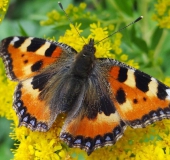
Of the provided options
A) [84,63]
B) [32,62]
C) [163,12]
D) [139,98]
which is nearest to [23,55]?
[32,62]

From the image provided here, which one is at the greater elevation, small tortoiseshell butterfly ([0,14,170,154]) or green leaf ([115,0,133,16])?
small tortoiseshell butterfly ([0,14,170,154])

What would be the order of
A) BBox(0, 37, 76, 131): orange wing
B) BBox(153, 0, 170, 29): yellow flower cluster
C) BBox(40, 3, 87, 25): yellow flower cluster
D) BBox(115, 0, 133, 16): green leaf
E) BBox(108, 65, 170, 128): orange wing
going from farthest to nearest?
BBox(115, 0, 133, 16): green leaf, BBox(40, 3, 87, 25): yellow flower cluster, BBox(153, 0, 170, 29): yellow flower cluster, BBox(0, 37, 76, 131): orange wing, BBox(108, 65, 170, 128): orange wing

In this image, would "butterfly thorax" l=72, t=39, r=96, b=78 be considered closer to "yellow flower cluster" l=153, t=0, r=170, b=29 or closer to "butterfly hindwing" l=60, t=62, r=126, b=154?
"butterfly hindwing" l=60, t=62, r=126, b=154

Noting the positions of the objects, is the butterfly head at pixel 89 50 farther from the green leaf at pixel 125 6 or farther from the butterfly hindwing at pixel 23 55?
the green leaf at pixel 125 6

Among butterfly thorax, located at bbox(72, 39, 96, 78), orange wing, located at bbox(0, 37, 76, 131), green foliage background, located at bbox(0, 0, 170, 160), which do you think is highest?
orange wing, located at bbox(0, 37, 76, 131)

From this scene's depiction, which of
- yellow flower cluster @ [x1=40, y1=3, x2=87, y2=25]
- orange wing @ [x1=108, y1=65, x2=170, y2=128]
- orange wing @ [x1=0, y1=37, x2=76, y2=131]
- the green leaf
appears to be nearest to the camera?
orange wing @ [x1=108, y1=65, x2=170, y2=128]

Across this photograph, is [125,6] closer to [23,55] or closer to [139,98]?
[23,55]

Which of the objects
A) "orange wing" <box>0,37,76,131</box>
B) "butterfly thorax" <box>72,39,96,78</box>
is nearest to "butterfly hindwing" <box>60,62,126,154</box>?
"butterfly thorax" <box>72,39,96,78</box>

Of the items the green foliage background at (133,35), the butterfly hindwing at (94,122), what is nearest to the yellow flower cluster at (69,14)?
the green foliage background at (133,35)
